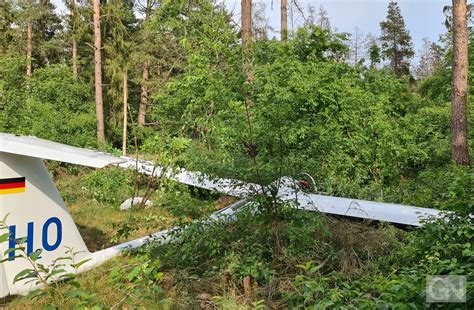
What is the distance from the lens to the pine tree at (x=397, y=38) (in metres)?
43.7

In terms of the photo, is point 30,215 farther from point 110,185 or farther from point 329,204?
point 110,185

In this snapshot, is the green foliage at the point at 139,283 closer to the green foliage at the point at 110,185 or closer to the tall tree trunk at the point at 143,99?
the green foliage at the point at 110,185

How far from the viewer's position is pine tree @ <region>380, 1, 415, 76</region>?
4369 centimetres

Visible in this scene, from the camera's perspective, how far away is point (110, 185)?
9305mm

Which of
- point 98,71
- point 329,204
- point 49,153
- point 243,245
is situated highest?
point 98,71

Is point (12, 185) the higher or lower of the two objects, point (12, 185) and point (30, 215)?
the higher

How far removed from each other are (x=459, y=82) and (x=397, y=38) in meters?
39.2

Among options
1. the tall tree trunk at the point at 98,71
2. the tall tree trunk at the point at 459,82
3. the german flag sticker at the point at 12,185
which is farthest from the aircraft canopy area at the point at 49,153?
the tall tree trunk at the point at 98,71

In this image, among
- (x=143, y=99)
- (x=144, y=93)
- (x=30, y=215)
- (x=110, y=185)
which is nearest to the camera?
(x=30, y=215)

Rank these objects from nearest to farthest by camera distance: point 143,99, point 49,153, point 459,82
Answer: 1. point 49,153
2. point 459,82
3. point 143,99

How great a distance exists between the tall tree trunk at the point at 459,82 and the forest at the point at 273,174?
29 mm

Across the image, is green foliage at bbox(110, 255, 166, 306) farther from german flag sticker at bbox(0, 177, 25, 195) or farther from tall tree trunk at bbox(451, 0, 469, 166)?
tall tree trunk at bbox(451, 0, 469, 166)

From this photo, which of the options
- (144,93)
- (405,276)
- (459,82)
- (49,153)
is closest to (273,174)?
(405,276)

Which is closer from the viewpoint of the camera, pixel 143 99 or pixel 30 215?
pixel 30 215
